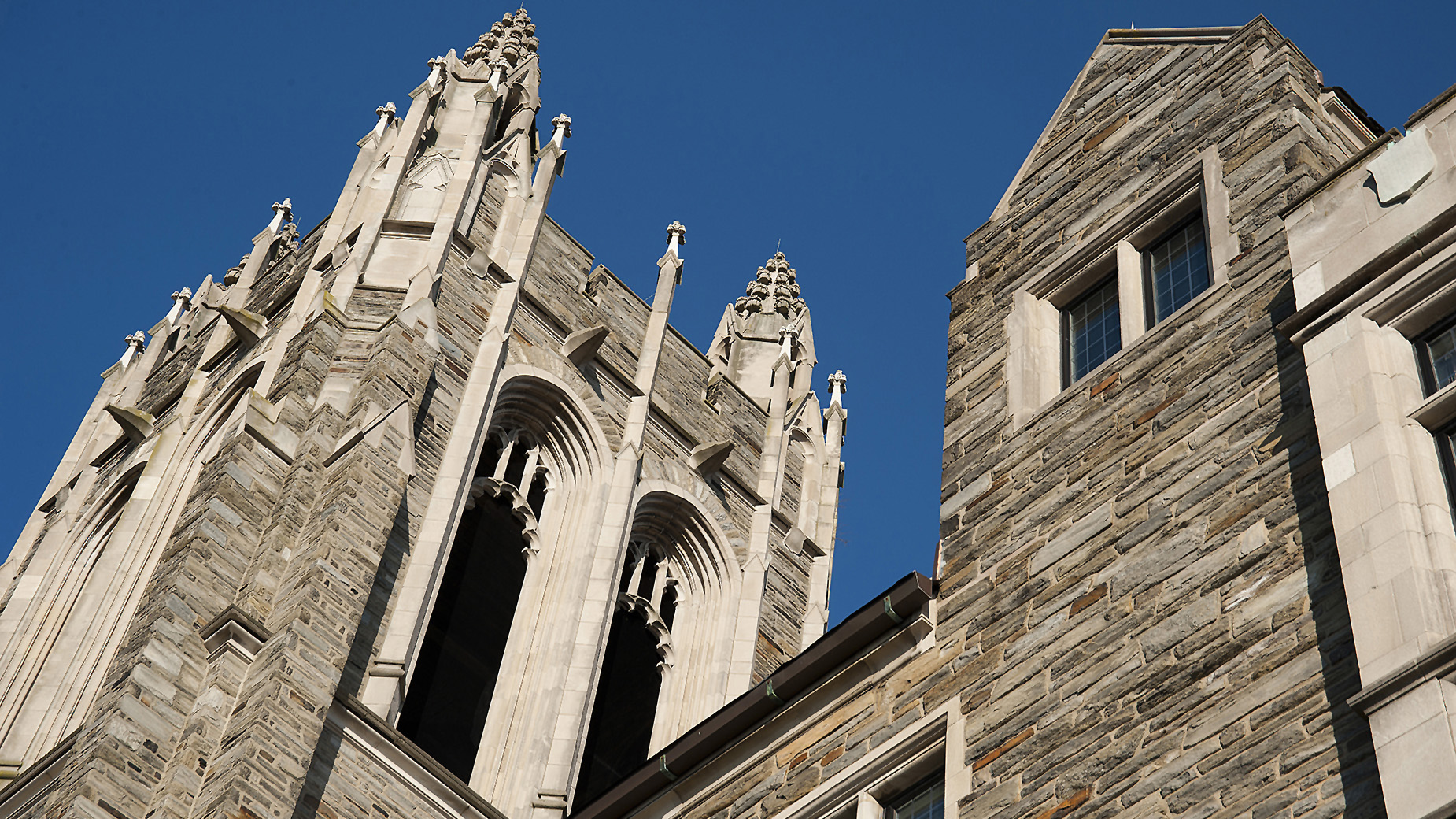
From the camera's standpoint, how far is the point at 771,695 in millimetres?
12070

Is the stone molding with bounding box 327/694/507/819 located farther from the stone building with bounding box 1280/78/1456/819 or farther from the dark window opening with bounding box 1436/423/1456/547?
the dark window opening with bounding box 1436/423/1456/547

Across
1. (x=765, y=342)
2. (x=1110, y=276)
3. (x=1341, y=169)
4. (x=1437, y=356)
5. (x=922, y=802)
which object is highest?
(x=765, y=342)

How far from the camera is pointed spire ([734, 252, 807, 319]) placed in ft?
120

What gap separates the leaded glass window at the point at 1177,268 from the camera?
1195cm

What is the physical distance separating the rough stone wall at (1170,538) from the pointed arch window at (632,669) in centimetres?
1455

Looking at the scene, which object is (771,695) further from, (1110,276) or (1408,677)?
(1408,677)

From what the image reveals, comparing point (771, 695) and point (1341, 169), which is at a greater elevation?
point (1341, 169)

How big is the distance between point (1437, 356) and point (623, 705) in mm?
19537

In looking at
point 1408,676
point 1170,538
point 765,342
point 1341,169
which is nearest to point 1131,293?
point 1341,169

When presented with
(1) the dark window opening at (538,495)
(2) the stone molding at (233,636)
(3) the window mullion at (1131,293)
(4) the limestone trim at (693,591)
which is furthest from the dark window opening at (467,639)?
(3) the window mullion at (1131,293)

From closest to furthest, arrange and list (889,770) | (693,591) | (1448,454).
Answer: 1. (1448,454)
2. (889,770)
3. (693,591)

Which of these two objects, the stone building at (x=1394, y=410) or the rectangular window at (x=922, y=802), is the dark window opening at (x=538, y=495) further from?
the stone building at (x=1394, y=410)

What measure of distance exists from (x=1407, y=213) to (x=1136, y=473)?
1946mm

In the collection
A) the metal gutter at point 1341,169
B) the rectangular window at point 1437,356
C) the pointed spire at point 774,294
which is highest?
the pointed spire at point 774,294
